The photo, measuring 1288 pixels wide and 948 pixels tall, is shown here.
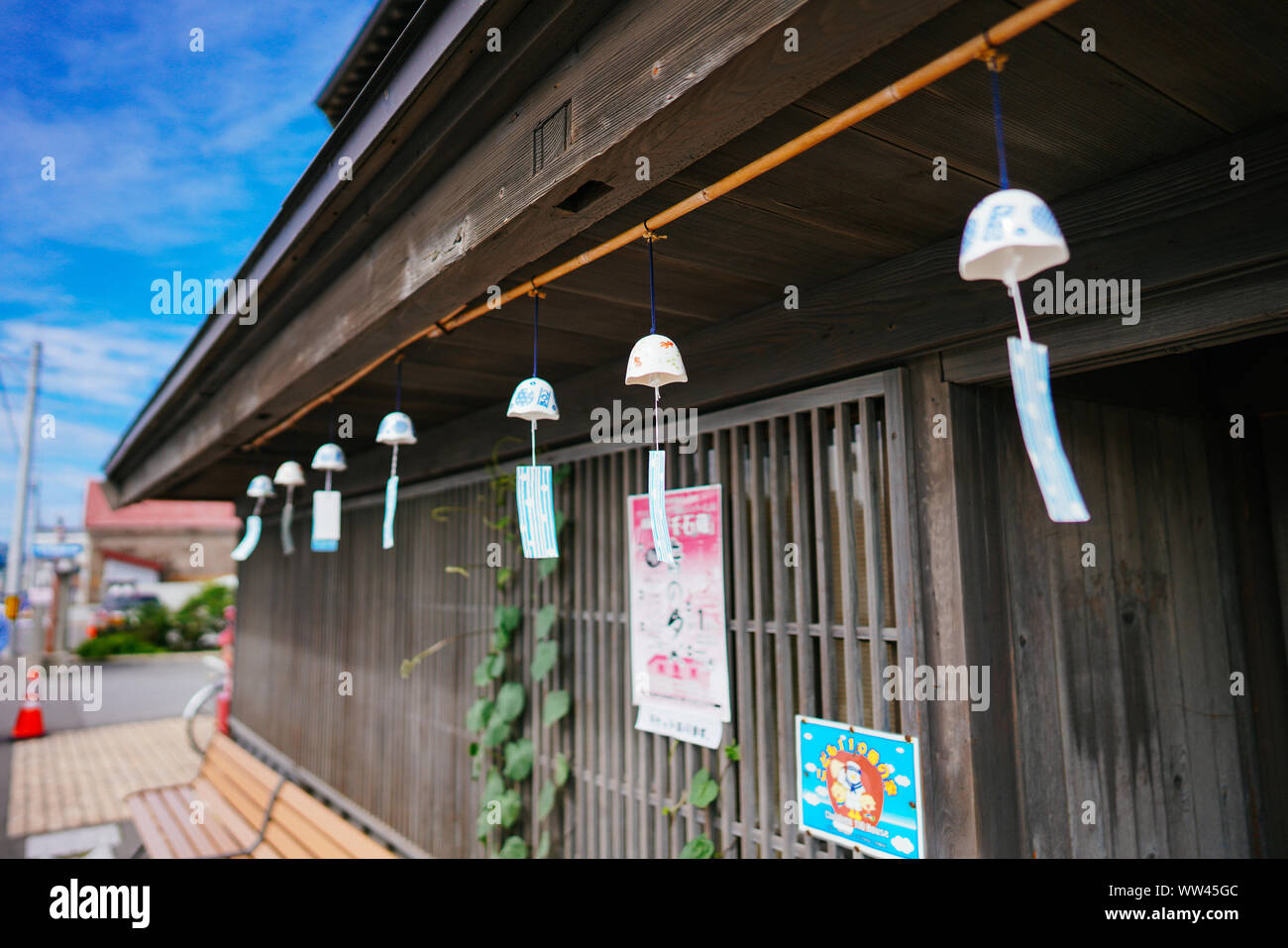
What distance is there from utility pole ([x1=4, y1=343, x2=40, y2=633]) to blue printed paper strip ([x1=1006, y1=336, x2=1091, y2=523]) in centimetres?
1184

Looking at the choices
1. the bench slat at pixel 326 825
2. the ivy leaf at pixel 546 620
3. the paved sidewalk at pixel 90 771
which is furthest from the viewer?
the paved sidewalk at pixel 90 771

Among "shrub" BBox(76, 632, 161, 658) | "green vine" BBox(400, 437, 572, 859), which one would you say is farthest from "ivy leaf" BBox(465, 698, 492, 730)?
"shrub" BBox(76, 632, 161, 658)

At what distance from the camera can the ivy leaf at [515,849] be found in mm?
3312

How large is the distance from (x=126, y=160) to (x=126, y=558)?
20.8 m

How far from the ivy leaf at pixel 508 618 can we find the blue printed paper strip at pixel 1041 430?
3060mm

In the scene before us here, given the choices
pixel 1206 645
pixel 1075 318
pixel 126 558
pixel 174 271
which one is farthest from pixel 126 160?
pixel 126 558

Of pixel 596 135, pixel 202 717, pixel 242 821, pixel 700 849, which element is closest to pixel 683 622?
pixel 700 849

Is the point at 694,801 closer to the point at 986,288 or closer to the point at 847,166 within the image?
the point at 986,288

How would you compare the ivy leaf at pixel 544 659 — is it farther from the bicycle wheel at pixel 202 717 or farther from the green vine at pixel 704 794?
the bicycle wheel at pixel 202 717

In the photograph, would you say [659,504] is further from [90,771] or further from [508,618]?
[90,771]

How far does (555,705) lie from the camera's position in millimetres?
3254

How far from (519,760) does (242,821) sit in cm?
185

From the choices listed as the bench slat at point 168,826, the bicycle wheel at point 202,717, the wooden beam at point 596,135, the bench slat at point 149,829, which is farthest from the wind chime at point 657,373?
the bicycle wheel at point 202,717

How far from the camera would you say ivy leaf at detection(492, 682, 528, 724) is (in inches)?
137
